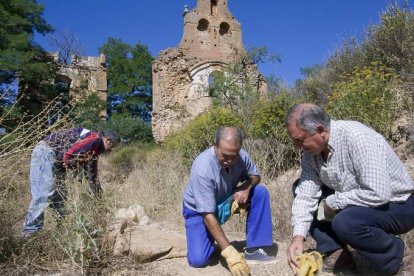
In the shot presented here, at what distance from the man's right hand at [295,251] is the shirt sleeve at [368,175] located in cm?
36

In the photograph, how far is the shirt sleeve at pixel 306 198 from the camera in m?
2.86

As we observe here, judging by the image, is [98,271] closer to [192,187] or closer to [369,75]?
[192,187]

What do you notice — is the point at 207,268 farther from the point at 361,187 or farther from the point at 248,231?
the point at 361,187

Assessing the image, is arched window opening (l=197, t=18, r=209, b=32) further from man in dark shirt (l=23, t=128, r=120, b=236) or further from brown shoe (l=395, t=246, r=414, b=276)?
brown shoe (l=395, t=246, r=414, b=276)

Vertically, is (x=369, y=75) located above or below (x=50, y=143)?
above

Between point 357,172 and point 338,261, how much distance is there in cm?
78

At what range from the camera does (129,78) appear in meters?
30.1

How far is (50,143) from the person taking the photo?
153 inches

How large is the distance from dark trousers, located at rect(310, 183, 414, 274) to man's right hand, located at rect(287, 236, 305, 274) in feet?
0.89

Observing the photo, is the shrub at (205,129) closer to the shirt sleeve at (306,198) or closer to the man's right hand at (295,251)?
the shirt sleeve at (306,198)

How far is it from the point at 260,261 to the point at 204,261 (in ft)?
1.50

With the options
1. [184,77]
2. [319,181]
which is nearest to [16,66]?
[184,77]

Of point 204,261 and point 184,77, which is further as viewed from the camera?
point 184,77

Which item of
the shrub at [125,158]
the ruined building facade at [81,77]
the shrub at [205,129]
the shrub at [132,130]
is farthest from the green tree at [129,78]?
the shrub at [205,129]
